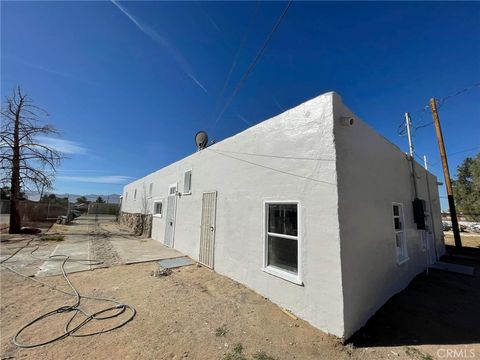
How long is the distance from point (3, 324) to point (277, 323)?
14.7 ft

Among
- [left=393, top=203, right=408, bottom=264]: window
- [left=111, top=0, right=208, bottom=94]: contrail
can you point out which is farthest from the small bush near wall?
[left=393, top=203, right=408, bottom=264]: window

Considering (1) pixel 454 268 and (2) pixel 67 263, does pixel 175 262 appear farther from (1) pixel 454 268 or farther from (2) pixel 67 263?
(1) pixel 454 268

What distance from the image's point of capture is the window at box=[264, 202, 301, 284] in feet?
13.0

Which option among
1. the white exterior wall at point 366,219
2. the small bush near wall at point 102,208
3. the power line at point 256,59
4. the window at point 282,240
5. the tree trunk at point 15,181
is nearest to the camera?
the white exterior wall at point 366,219

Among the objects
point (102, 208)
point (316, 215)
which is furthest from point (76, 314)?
point (102, 208)

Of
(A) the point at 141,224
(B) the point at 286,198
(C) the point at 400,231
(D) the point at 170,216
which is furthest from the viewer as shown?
(A) the point at 141,224

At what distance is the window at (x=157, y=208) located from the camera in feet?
39.4

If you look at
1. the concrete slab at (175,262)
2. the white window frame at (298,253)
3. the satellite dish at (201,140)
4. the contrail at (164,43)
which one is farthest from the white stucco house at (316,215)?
the contrail at (164,43)

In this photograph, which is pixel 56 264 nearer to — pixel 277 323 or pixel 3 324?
pixel 3 324

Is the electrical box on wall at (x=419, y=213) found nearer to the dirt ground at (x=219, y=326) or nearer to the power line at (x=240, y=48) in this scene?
the dirt ground at (x=219, y=326)

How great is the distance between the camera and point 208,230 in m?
6.71

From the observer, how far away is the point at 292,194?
13.2 feet

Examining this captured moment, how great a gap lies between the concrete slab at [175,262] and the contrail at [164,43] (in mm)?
6450

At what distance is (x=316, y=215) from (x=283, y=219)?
0.87 meters
